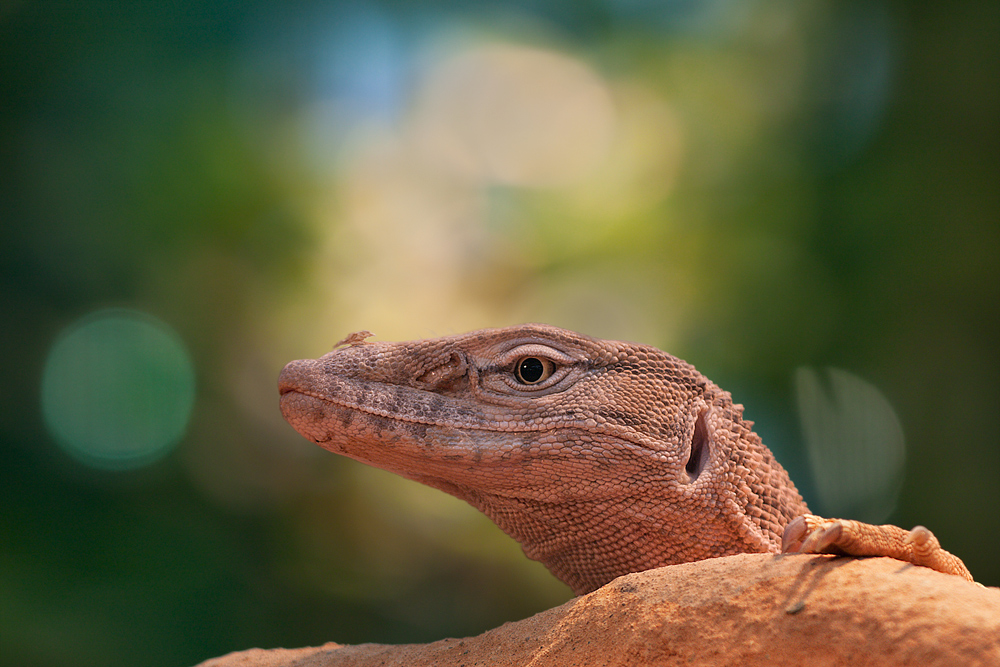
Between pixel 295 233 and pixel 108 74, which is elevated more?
pixel 108 74

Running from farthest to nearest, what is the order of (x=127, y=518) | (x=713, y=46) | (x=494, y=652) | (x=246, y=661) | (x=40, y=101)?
1. (x=713, y=46)
2. (x=40, y=101)
3. (x=127, y=518)
4. (x=246, y=661)
5. (x=494, y=652)

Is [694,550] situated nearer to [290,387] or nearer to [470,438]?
[470,438]

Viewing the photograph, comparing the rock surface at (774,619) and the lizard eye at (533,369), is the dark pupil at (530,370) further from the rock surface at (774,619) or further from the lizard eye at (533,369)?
the rock surface at (774,619)

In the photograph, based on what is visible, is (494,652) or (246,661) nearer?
(494,652)

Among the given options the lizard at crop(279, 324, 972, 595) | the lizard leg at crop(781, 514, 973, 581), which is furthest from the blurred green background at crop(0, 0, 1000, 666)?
the lizard leg at crop(781, 514, 973, 581)

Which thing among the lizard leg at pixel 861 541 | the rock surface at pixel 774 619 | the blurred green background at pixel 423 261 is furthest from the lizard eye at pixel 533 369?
the blurred green background at pixel 423 261

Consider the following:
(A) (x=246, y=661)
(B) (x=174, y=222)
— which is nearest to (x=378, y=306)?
(B) (x=174, y=222)

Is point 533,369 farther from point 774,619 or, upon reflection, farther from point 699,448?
point 774,619

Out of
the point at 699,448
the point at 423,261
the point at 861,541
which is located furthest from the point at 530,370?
the point at 423,261
